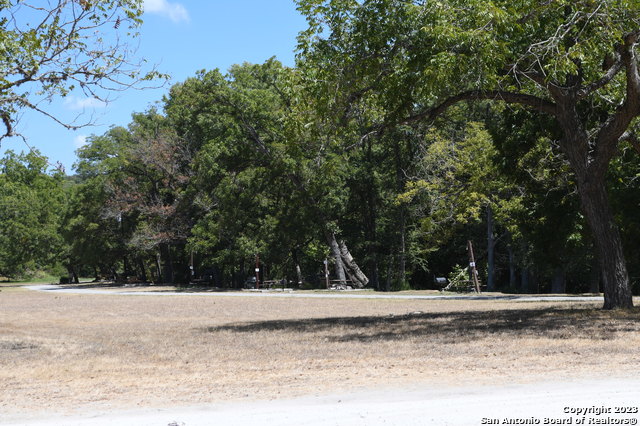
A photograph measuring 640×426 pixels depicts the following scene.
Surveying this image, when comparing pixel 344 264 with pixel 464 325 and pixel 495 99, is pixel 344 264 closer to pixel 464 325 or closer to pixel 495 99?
pixel 464 325

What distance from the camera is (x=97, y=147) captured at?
2335 inches

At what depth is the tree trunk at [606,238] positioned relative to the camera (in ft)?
53.2

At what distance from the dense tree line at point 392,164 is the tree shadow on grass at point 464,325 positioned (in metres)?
1.91

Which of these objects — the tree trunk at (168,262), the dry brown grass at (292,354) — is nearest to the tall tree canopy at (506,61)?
the dry brown grass at (292,354)

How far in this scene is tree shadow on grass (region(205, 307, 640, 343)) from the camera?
43.1 ft

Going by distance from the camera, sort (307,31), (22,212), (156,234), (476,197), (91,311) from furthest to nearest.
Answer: (22,212) → (156,234) → (476,197) → (91,311) → (307,31)

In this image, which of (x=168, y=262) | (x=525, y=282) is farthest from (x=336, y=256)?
(x=168, y=262)

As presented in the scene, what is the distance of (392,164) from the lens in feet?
141

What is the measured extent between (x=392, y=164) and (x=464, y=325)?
28.1 meters

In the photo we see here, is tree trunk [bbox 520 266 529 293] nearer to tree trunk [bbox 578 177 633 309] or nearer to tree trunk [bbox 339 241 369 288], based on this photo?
tree trunk [bbox 339 241 369 288]

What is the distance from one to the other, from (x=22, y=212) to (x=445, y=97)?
6940 centimetres

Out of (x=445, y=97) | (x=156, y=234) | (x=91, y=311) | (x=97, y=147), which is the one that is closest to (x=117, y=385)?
(x=445, y=97)

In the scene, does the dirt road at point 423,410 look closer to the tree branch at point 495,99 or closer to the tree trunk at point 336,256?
the tree branch at point 495,99

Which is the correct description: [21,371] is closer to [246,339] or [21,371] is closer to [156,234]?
[246,339]
